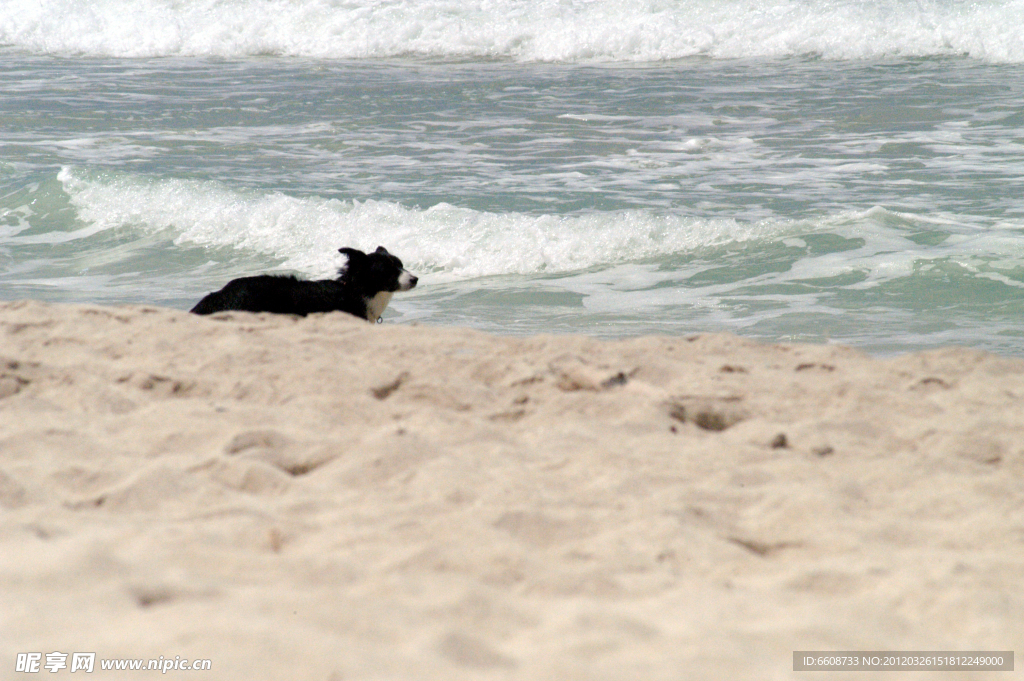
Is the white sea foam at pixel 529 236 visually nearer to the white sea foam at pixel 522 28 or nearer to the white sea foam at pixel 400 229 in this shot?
the white sea foam at pixel 400 229

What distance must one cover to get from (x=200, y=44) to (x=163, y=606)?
80.0 ft

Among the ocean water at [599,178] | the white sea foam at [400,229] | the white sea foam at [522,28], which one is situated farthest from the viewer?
the white sea foam at [522,28]

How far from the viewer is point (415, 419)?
3555mm

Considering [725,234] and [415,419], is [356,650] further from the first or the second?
[725,234]

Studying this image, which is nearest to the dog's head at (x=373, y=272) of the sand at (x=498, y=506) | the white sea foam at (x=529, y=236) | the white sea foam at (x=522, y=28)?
the white sea foam at (x=529, y=236)

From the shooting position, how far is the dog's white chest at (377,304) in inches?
259

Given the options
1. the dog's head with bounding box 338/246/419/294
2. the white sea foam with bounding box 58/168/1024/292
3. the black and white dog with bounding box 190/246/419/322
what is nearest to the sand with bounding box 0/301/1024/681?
the black and white dog with bounding box 190/246/419/322

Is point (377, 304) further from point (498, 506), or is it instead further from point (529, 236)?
point (498, 506)

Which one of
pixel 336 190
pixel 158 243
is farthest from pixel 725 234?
pixel 158 243

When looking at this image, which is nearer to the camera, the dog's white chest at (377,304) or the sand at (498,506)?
the sand at (498,506)

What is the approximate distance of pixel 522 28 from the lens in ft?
74.5

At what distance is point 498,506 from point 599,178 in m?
8.17

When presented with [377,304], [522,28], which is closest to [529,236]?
[377,304]

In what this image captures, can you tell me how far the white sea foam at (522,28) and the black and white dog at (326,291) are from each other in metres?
15.4
